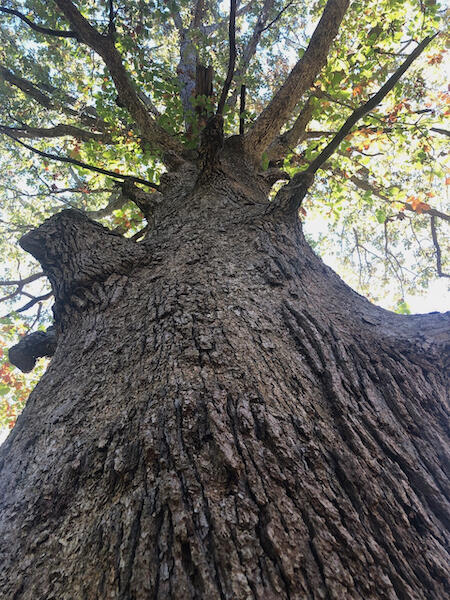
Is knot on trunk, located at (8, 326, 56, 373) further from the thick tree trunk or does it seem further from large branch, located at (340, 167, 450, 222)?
large branch, located at (340, 167, 450, 222)

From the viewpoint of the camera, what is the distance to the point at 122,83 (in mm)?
3443

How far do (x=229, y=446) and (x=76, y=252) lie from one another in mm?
1610

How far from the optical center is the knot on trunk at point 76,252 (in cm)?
196

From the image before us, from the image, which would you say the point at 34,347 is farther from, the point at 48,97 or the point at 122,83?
the point at 48,97

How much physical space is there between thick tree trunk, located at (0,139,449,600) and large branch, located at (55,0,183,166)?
244 cm

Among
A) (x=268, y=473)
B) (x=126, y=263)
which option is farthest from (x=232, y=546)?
(x=126, y=263)

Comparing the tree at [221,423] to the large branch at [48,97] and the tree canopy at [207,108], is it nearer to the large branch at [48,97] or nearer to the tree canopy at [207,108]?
the tree canopy at [207,108]

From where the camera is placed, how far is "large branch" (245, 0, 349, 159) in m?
3.33

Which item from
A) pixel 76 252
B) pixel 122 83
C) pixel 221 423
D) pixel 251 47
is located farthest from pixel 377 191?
pixel 221 423

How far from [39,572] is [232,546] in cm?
48

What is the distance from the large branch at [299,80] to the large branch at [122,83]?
0.86 meters

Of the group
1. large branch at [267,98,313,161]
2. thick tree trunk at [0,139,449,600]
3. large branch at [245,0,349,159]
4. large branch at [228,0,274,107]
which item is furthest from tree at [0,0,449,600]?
large branch at [228,0,274,107]

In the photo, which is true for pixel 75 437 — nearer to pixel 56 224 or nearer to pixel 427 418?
pixel 427 418

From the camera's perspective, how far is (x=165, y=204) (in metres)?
2.83
